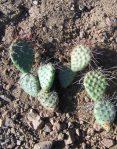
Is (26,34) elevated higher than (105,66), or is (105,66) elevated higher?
(26,34)

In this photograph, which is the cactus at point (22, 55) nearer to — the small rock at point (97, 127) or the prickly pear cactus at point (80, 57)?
the prickly pear cactus at point (80, 57)

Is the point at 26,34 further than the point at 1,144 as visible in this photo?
Yes

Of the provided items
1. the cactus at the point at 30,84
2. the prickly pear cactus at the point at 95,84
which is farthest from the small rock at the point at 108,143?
the cactus at the point at 30,84

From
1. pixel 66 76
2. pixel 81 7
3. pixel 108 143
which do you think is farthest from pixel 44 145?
pixel 81 7

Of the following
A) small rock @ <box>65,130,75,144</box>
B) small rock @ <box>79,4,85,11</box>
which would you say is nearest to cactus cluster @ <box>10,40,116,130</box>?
small rock @ <box>65,130,75,144</box>

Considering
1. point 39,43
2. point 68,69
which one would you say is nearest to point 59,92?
point 68,69

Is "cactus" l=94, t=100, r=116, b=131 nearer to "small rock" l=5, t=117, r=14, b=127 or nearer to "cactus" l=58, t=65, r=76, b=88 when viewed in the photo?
"cactus" l=58, t=65, r=76, b=88

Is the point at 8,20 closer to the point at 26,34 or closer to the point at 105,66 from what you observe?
the point at 26,34
